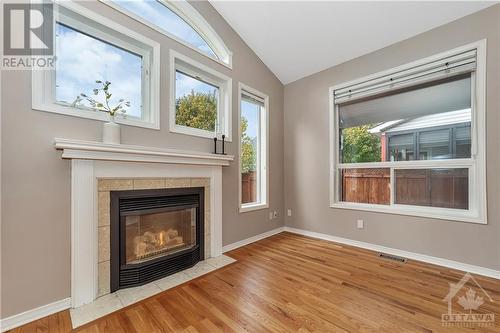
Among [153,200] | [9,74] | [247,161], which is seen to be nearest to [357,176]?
[247,161]

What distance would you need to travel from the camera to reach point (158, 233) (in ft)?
7.84

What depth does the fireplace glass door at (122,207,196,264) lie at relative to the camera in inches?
84.5

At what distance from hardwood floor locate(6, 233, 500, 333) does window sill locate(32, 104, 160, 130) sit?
1624mm

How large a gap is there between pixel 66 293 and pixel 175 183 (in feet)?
4.19

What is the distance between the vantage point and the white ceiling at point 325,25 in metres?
2.47

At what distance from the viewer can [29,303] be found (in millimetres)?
1619

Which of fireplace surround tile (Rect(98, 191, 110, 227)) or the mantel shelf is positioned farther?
fireplace surround tile (Rect(98, 191, 110, 227))

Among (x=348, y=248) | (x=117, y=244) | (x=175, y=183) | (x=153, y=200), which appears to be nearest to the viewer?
(x=117, y=244)

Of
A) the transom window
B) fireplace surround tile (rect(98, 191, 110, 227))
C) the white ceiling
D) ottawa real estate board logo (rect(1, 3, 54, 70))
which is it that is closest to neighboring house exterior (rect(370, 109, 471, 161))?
the white ceiling

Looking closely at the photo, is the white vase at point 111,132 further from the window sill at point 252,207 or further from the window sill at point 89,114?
the window sill at point 252,207

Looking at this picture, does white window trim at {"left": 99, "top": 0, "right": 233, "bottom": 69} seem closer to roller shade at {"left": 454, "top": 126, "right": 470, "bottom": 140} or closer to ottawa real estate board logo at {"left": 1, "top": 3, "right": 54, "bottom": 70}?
ottawa real estate board logo at {"left": 1, "top": 3, "right": 54, "bottom": 70}

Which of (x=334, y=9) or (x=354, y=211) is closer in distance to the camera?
(x=334, y=9)

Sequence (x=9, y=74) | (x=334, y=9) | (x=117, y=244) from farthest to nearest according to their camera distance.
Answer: (x=334, y=9)
(x=117, y=244)
(x=9, y=74)

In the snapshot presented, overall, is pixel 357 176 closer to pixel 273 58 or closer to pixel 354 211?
pixel 354 211
